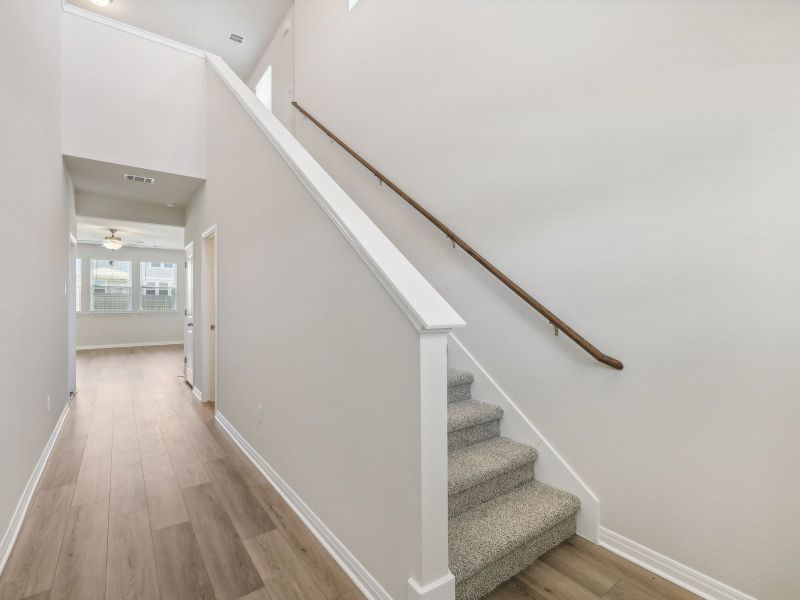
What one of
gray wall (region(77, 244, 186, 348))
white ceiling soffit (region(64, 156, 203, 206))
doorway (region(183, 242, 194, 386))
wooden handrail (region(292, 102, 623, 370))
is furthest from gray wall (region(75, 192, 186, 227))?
gray wall (region(77, 244, 186, 348))

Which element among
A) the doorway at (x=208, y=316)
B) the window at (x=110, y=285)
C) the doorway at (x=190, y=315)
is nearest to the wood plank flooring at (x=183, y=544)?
the doorway at (x=208, y=316)

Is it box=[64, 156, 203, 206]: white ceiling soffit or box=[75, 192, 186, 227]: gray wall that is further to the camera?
box=[75, 192, 186, 227]: gray wall

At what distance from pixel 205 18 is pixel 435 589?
6.39 m

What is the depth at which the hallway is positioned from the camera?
1.66 m

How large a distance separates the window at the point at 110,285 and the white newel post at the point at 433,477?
11.2m

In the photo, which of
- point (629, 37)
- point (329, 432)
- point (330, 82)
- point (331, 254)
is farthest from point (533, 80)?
point (330, 82)

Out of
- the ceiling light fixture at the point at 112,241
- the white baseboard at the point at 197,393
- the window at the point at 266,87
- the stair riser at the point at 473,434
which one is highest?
the window at the point at 266,87

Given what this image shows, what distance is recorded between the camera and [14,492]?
2014 mm

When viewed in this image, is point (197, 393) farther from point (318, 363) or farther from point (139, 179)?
point (318, 363)

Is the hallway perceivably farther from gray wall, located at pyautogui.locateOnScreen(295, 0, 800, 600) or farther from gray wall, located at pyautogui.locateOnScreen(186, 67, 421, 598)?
gray wall, located at pyautogui.locateOnScreen(295, 0, 800, 600)

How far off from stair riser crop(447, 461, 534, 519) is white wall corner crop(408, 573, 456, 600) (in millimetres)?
394

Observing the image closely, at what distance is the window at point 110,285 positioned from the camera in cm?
958

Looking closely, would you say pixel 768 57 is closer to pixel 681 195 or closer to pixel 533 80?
pixel 681 195

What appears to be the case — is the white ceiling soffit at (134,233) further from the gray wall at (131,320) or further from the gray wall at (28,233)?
the gray wall at (28,233)
